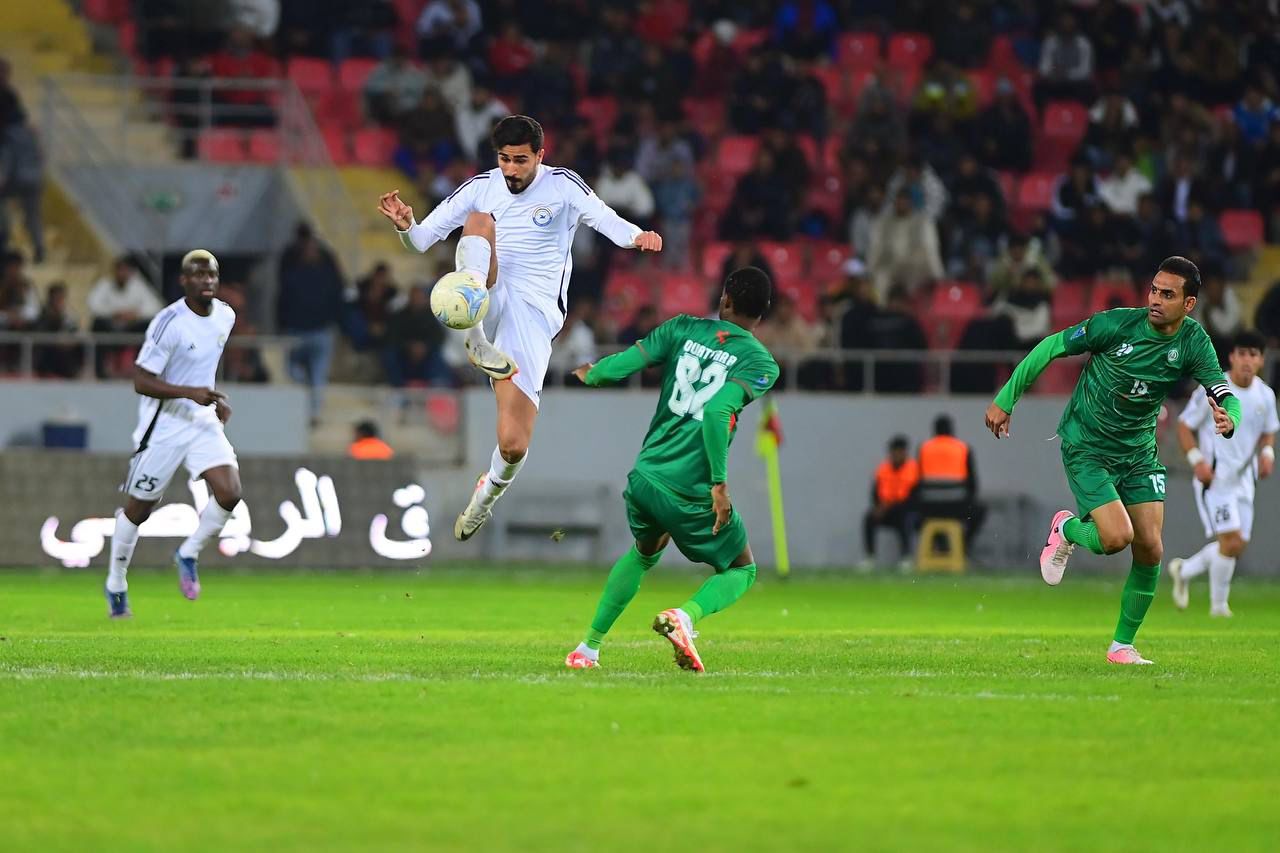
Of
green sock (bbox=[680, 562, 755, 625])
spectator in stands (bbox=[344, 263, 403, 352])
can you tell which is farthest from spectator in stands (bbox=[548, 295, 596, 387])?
green sock (bbox=[680, 562, 755, 625])

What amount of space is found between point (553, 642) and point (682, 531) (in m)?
2.76

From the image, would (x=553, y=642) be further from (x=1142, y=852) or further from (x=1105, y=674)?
(x=1142, y=852)

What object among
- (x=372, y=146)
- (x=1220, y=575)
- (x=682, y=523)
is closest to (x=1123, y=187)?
(x=372, y=146)

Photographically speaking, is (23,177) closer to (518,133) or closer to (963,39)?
(963,39)

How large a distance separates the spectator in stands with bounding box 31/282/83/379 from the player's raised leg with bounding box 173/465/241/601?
7522 mm

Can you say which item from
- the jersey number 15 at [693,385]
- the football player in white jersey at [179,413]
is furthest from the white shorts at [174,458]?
the jersey number 15 at [693,385]

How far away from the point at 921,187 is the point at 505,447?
1444 centimetres

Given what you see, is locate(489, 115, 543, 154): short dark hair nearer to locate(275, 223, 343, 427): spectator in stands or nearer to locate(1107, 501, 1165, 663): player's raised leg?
locate(1107, 501, 1165, 663): player's raised leg

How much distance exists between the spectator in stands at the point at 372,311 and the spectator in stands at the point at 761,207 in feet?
15.0

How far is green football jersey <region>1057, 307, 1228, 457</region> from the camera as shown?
1045 cm

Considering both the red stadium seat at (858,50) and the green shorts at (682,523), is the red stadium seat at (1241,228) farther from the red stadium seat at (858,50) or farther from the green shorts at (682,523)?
the green shorts at (682,523)

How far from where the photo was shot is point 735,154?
27.0 metres

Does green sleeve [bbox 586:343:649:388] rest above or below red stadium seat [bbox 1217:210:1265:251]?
below

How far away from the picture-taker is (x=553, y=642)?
39.1 ft
